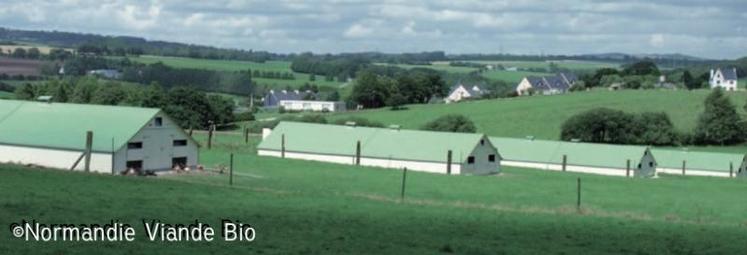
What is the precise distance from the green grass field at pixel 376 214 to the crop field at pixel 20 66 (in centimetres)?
12198

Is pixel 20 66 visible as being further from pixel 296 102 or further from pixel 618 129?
pixel 618 129

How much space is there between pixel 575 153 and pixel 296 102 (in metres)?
98.3

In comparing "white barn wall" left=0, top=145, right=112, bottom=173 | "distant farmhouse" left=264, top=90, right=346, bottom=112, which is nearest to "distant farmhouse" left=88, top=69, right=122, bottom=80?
"distant farmhouse" left=264, top=90, right=346, bottom=112

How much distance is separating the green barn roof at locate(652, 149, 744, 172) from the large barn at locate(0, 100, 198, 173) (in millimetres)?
46653

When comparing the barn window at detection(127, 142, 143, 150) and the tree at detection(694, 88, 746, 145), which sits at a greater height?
the tree at detection(694, 88, 746, 145)

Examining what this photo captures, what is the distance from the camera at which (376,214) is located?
97.2 ft

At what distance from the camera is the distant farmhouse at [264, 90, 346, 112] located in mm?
161875

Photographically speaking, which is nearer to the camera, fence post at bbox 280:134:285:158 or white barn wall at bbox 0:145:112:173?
white barn wall at bbox 0:145:112:173

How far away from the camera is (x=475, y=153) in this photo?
66.1 metres

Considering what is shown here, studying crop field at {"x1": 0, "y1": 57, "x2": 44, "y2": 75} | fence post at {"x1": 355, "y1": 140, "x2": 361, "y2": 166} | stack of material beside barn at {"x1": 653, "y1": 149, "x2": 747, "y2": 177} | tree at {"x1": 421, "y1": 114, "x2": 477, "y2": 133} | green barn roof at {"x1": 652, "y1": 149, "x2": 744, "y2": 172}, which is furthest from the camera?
crop field at {"x1": 0, "y1": 57, "x2": 44, "y2": 75}

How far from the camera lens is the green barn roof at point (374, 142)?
66688 millimetres

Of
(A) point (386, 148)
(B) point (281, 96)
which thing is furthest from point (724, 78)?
(A) point (386, 148)

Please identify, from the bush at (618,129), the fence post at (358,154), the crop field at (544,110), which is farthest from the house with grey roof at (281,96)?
the fence post at (358,154)

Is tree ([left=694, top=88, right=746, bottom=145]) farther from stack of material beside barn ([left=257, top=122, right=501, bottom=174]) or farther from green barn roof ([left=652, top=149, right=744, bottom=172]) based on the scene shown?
stack of material beside barn ([left=257, top=122, right=501, bottom=174])
